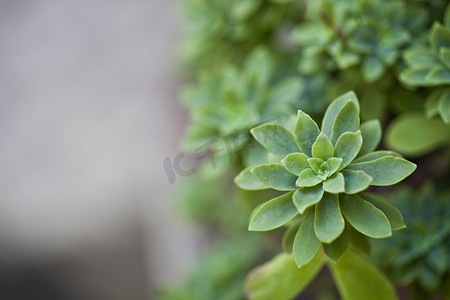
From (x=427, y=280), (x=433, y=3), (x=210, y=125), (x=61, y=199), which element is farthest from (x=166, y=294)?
(x=61, y=199)

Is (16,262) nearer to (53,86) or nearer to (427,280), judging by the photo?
(53,86)

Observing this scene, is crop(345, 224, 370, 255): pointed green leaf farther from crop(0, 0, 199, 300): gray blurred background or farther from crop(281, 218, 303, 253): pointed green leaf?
crop(0, 0, 199, 300): gray blurred background

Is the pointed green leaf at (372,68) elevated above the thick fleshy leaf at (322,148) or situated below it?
above

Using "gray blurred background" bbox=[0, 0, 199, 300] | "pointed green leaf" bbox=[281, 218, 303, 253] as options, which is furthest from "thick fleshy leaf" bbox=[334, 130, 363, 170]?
"gray blurred background" bbox=[0, 0, 199, 300]

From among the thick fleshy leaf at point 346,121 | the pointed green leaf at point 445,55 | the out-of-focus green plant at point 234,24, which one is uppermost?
the out-of-focus green plant at point 234,24

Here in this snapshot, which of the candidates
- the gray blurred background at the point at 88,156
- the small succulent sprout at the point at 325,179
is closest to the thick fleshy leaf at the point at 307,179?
the small succulent sprout at the point at 325,179

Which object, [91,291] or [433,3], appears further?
[91,291]

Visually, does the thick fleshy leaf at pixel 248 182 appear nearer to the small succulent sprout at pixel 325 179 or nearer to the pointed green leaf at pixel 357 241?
the small succulent sprout at pixel 325 179
